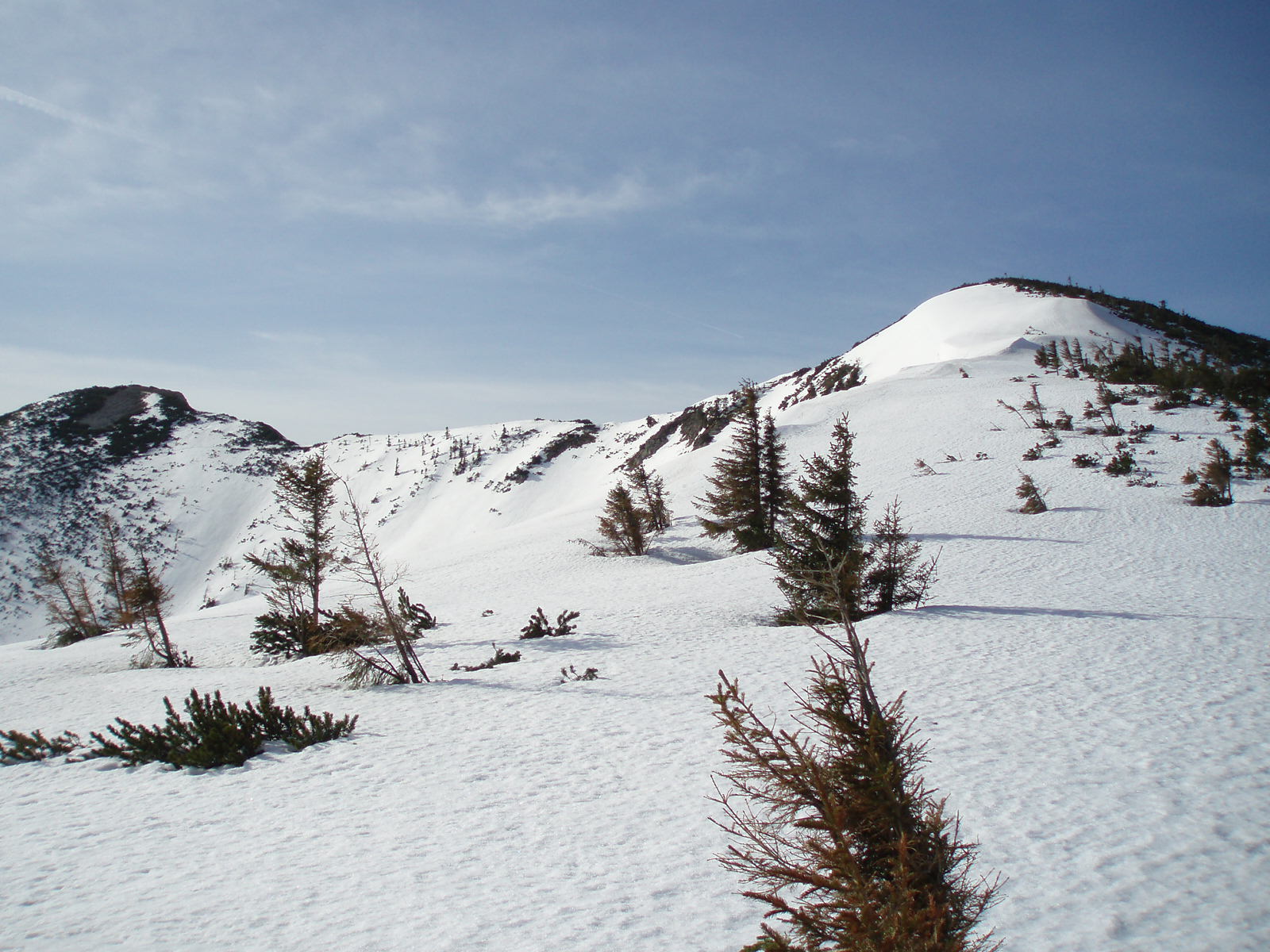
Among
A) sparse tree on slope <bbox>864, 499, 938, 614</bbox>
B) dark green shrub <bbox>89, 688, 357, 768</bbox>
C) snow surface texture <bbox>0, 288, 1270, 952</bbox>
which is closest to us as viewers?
snow surface texture <bbox>0, 288, 1270, 952</bbox>

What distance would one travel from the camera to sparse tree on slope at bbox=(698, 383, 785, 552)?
25891mm

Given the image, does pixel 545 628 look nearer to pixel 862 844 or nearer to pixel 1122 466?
pixel 862 844

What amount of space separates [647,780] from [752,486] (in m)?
20.1

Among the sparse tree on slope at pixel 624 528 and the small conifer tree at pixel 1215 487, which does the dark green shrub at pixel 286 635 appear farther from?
the small conifer tree at pixel 1215 487

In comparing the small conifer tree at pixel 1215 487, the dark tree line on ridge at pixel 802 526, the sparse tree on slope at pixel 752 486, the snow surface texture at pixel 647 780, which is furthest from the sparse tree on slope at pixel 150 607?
the small conifer tree at pixel 1215 487

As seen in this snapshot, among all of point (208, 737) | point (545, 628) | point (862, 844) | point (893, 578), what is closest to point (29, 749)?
point (208, 737)

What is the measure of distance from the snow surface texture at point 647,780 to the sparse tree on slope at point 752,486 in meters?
6.39

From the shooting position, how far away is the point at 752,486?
26.2 meters

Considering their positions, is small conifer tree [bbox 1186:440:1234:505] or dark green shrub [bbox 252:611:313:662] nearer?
dark green shrub [bbox 252:611:313:662]

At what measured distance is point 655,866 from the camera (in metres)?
5.27

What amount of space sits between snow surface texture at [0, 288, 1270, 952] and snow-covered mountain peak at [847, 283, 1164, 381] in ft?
163

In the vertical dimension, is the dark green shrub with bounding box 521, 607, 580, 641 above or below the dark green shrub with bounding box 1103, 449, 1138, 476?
below

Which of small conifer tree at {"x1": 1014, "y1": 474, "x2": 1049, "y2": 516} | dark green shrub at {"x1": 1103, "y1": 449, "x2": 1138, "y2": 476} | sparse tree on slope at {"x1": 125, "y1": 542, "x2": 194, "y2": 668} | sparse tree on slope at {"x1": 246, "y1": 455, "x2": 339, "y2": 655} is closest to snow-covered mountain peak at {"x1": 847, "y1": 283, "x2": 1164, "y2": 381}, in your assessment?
dark green shrub at {"x1": 1103, "y1": 449, "x2": 1138, "y2": 476}

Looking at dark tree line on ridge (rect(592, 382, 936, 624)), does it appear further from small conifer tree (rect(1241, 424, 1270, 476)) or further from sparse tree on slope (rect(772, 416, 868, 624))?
small conifer tree (rect(1241, 424, 1270, 476))
